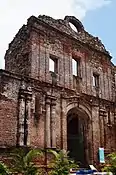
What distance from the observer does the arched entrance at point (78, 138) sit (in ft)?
51.5

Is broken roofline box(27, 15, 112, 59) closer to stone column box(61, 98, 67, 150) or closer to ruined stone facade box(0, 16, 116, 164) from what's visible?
ruined stone facade box(0, 16, 116, 164)

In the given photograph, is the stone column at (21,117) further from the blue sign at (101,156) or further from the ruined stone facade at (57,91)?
the blue sign at (101,156)

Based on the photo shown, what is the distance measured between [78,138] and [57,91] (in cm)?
377

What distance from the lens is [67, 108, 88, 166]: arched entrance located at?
1571cm

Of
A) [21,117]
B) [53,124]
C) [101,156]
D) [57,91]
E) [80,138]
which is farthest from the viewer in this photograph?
[80,138]

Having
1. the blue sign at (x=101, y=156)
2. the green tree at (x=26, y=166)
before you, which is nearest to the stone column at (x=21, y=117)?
the green tree at (x=26, y=166)

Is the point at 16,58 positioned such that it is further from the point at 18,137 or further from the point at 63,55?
the point at 18,137

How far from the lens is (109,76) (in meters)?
18.4

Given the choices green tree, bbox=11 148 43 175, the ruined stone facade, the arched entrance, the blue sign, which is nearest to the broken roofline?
the ruined stone facade

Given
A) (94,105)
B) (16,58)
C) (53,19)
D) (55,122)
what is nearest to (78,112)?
(94,105)

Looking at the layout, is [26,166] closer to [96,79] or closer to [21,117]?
[21,117]

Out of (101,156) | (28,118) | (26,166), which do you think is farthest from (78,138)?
(26,166)

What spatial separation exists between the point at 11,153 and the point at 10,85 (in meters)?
2.93

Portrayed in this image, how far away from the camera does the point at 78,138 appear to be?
55.5 ft
